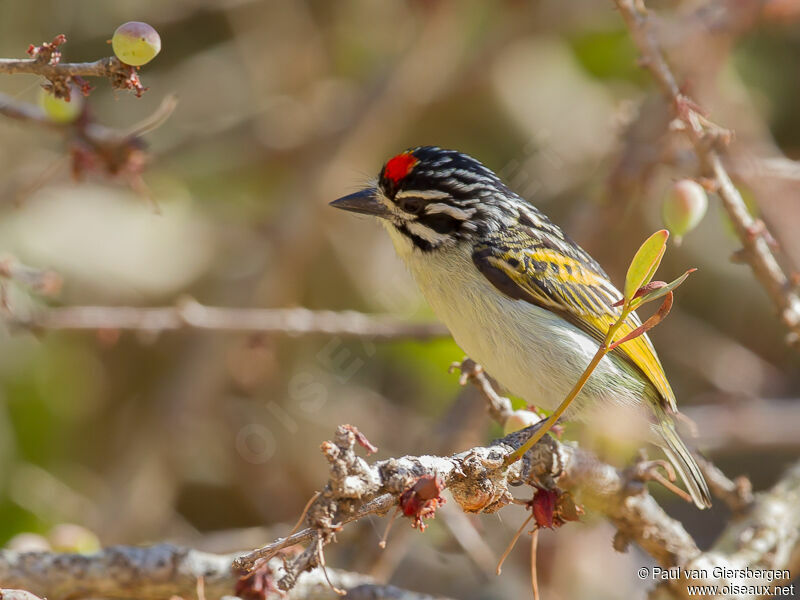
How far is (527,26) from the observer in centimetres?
643

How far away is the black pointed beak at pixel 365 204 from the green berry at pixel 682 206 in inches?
44.1

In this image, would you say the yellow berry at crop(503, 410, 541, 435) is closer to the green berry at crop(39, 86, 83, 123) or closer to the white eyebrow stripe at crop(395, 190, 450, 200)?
the white eyebrow stripe at crop(395, 190, 450, 200)

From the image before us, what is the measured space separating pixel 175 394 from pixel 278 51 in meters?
2.81

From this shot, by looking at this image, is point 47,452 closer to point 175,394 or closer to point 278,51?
point 175,394

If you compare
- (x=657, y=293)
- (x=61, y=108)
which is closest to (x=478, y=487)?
(x=657, y=293)

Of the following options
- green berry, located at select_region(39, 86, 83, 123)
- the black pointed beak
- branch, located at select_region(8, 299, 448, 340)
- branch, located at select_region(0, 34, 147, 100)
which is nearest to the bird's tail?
branch, located at select_region(8, 299, 448, 340)

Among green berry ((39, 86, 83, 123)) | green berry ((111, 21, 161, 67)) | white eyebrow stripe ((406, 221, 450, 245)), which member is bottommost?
white eyebrow stripe ((406, 221, 450, 245))

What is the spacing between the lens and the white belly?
134 inches

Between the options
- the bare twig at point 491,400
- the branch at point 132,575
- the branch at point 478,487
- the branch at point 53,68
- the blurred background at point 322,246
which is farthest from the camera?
the blurred background at point 322,246

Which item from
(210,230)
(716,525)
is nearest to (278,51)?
(210,230)

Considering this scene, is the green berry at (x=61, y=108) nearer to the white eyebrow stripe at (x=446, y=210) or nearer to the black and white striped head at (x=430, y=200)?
the black and white striped head at (x=430, y=200)

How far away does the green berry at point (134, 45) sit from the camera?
2.19m

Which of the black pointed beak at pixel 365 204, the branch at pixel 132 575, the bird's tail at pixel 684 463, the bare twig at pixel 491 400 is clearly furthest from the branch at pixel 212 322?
the bird's tail at pixel 684 463

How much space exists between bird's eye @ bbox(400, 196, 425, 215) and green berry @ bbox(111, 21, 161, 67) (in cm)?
164
